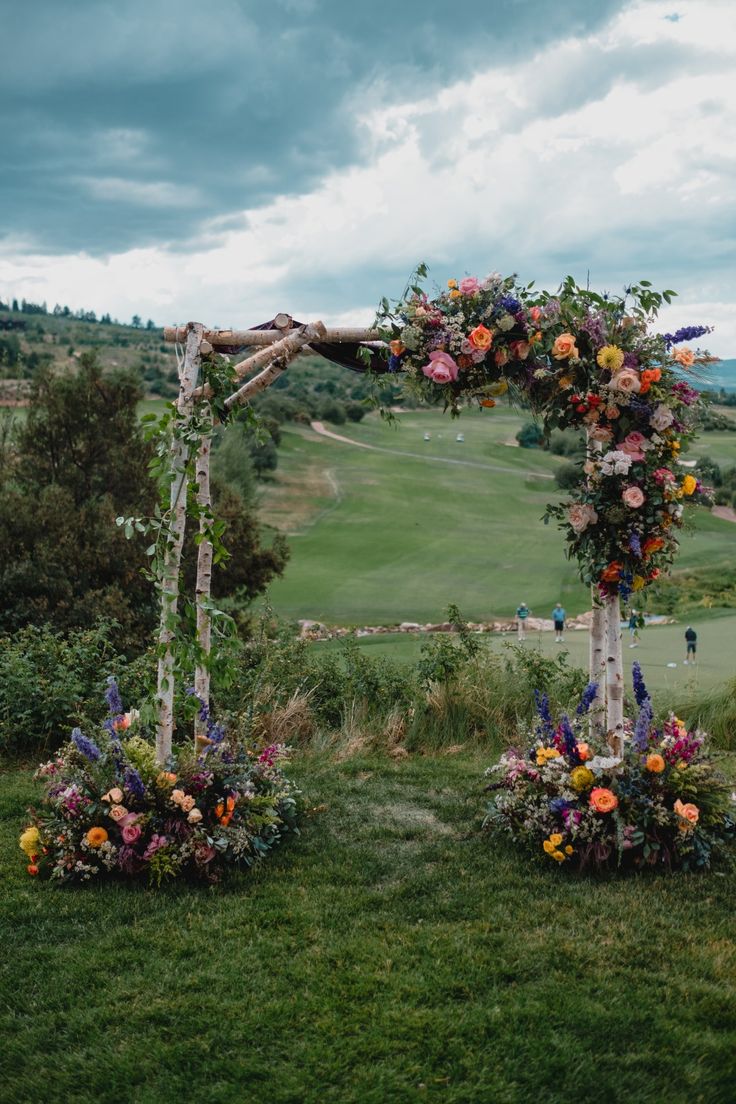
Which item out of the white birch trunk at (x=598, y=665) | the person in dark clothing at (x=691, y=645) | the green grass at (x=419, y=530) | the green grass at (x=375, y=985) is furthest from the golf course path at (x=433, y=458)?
the green grass at (x=375, y=985)

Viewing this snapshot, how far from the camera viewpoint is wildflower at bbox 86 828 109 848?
5.04 m

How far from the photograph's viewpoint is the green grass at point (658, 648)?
11.9 metres

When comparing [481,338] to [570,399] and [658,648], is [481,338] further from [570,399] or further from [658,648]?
[658,648]

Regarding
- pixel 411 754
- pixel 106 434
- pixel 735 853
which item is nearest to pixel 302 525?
pixel 106 434

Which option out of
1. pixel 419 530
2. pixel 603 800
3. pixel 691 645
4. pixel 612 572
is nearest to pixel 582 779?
pixel 603 800

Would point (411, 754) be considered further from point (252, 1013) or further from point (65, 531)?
point (65, 531)

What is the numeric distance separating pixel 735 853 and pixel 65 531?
9.51m

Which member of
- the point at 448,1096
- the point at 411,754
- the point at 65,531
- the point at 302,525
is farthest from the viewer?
the point at 302,525

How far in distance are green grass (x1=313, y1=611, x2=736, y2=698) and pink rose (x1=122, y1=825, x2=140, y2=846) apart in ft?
17.4

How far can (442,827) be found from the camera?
6.06 meters

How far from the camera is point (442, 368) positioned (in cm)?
519

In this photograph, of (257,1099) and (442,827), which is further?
(442,827)

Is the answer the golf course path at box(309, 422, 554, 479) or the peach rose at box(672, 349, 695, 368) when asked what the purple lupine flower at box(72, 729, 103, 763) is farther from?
the golf course path at box(309, 422, 554, 479)

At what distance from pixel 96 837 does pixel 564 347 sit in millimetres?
3908
